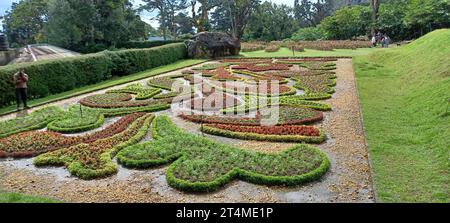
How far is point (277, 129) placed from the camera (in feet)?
30.9

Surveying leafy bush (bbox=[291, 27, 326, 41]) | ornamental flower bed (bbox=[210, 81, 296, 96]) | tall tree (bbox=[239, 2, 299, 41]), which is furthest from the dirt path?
tall tree (bbox=[239, 2, 299, 41])

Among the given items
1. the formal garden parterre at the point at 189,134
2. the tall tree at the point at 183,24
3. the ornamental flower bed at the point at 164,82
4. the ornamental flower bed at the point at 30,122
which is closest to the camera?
the formal garden parterre at the point at 189,134

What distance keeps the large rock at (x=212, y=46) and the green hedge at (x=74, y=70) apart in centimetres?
469

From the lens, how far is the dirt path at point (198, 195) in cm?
614

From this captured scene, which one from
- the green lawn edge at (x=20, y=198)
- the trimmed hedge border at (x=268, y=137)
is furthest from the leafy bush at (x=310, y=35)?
the green lawn edge at (x=20, y=198)

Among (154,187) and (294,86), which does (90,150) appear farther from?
(294,86)

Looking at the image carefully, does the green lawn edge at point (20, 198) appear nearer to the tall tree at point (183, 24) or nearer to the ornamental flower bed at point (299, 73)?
the ornamental flower bed at point (299, 73)

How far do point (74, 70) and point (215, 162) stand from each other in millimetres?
13592

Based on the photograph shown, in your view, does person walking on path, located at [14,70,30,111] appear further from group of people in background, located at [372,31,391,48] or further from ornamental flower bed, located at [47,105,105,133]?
group of people in background, located at [372,31,391,48]

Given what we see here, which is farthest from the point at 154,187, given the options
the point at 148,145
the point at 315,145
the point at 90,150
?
the point at 315,145

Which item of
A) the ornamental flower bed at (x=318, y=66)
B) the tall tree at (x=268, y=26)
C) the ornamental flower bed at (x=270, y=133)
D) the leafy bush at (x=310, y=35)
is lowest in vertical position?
the ornamental flower bed at (x=270, y=133)

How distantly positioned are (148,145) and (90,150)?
130cm

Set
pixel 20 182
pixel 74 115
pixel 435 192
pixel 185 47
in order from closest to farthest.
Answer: pixel 435 192 < pixel 20 182 < pixel 74 115 < pixel 185 47
